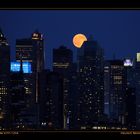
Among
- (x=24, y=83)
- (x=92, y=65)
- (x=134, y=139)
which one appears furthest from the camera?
(x=24, y=83)

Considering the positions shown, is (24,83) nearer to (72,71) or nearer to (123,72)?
(72,71)

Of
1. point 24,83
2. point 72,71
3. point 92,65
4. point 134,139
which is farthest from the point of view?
point 24,83

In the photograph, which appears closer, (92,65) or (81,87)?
(92,65)

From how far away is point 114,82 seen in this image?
1469cm

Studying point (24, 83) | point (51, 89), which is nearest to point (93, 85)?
point (51, 89)

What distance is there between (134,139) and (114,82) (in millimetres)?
11358

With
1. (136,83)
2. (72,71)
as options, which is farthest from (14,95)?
(136,83)

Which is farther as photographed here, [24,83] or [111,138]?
[24,83]

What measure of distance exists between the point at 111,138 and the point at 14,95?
11.6 meters

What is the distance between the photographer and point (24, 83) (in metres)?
15.5

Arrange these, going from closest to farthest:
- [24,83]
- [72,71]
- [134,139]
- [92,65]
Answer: [134,139] < [92,65] < [72,71] < [24,83]
